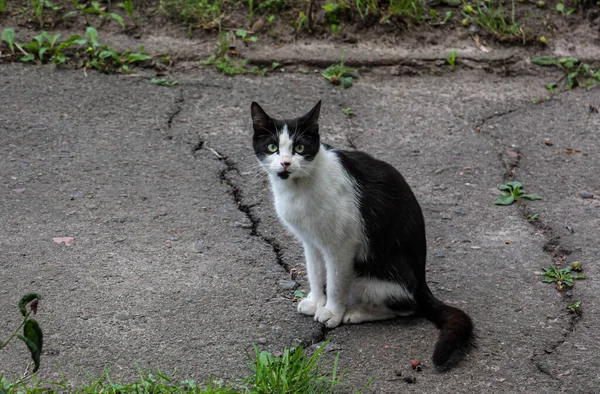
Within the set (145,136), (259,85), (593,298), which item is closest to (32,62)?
(145,136)

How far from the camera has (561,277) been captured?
3.64 m

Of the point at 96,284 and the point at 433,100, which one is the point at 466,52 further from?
the point at 96,284

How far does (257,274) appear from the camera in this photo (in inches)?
144

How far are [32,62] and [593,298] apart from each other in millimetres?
3878

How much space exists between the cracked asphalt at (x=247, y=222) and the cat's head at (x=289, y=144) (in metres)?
0.65

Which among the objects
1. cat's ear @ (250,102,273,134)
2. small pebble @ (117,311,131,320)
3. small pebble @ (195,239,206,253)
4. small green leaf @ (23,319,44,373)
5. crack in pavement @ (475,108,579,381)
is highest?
cat's ear @ (250,102,273,134)

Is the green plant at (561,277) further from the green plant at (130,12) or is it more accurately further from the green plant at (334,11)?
the green plant at (130,12)

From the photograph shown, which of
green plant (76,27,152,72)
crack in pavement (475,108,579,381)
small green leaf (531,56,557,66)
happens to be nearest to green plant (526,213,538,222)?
crack in pavement (475,108,579,381)

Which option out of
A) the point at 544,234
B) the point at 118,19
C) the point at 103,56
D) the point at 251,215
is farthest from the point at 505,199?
the point at 118,19

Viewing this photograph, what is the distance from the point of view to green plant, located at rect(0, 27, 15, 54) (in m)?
5.43

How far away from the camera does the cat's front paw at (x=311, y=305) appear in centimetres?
340

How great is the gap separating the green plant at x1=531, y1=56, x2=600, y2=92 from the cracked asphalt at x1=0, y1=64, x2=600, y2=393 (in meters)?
0.15

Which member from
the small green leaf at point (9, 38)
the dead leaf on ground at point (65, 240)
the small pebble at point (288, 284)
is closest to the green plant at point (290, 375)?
the small pebble at point (288, 284)

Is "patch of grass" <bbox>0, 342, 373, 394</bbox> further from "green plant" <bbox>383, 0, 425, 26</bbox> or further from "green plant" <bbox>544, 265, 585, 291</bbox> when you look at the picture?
"green plant" <bbox>383, 0, 425, 26</bbox>
